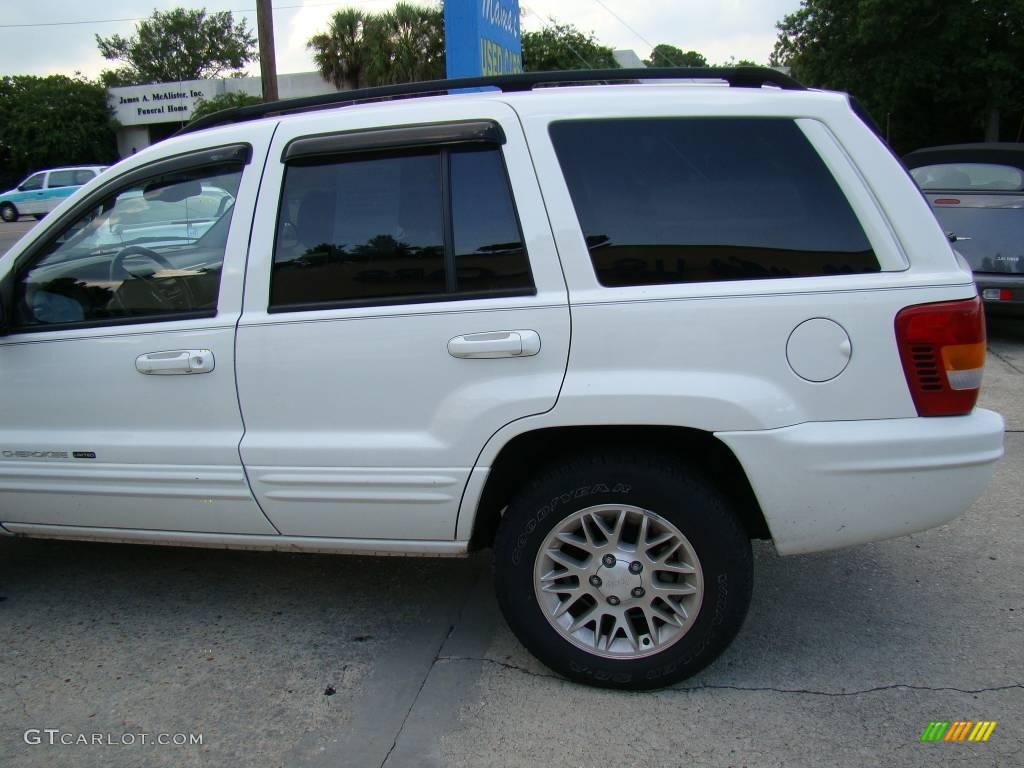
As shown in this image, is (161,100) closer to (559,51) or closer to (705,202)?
(559,51)

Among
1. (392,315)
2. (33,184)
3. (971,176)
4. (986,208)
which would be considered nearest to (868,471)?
(392,315)

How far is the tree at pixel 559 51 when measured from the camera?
94.4ft

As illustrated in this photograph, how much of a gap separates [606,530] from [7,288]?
2401 mm

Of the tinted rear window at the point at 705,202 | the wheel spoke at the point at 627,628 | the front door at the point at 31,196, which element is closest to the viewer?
the tinted rear window at the point at 705,202

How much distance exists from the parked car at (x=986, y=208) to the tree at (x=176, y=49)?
68.5 metres

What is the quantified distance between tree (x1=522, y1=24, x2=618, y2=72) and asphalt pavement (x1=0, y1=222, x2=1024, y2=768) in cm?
2602

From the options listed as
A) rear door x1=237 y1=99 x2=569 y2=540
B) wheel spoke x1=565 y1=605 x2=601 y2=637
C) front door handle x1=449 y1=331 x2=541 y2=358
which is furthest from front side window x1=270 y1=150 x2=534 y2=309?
wheel spoke x1=565 y1=605 x2=601 y2=637

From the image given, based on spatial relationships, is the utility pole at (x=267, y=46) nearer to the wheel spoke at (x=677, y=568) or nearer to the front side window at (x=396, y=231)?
the front side window at (x=396, y=231)

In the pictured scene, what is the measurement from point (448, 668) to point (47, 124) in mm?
44001

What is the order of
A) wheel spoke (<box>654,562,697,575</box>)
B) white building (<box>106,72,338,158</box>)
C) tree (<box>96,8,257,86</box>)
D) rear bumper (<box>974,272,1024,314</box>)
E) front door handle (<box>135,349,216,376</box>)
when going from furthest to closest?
tree (<box>96,8,257,86</box>)
white building (<box>106,72,338,158</box>)
rear bumper (<box>974,272,1024,314</box>)
front door handle (<box>135,349,216,376</box>)
wheel spoke (<box>654,562,697,575</box>)

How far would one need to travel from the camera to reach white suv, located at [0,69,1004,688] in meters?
2.61

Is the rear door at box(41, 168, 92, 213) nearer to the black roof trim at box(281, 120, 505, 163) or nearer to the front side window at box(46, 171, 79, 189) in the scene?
the front side window at box(46, 171, 79, 189)

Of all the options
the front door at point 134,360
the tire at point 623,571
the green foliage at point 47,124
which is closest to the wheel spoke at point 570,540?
the tire at point 623,571

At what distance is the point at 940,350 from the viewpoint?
2.56m
